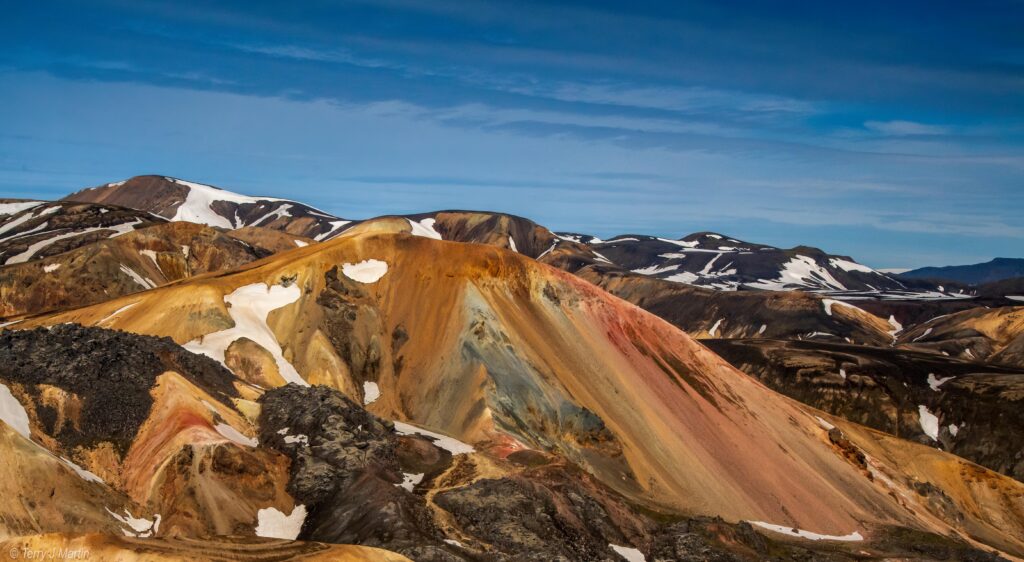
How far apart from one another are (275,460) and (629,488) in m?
25.3

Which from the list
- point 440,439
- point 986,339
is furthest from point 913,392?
point 440,439

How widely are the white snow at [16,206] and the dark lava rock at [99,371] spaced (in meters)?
143

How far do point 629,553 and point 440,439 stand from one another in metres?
14.6

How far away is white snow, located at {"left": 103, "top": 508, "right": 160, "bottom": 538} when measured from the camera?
38.4 meters

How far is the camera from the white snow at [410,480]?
47.4 metres

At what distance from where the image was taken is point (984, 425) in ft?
402

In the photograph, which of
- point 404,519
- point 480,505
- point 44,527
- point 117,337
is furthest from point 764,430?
point 44,527

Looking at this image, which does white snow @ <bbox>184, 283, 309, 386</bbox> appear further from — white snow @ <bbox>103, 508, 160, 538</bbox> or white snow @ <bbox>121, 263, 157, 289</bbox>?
white snow @ <bbox>121, 263, 157, 289</bbox>

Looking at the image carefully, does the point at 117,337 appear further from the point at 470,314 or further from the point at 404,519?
the point at 470,314

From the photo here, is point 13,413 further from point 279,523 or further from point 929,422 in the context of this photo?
point 929,422

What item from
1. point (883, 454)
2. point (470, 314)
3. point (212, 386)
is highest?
point (470, 314)

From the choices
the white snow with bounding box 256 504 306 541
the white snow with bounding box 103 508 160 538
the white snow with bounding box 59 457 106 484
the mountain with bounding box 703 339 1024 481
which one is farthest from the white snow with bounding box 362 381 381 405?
the mountain with bounding box 703 339 1024 481

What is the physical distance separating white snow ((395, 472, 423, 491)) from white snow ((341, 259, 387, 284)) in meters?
28.8

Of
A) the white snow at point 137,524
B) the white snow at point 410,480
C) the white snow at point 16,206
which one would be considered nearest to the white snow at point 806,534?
the white snow at point 410,480
